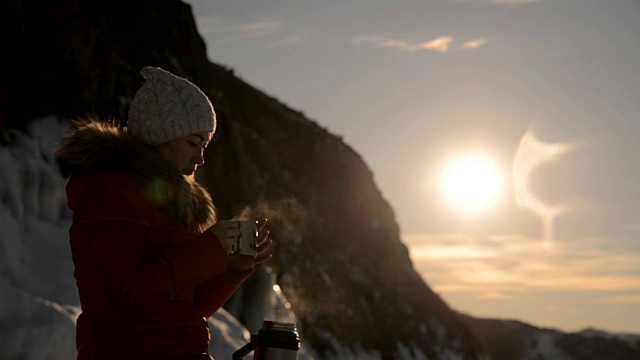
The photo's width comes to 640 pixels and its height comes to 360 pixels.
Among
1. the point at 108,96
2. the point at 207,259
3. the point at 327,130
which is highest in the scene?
the point at 327,130


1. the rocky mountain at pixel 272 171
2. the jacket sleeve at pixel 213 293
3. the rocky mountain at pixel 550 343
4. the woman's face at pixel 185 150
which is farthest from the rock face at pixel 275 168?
the rocky mountain at pixel 550 343

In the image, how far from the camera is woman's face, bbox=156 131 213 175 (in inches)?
127

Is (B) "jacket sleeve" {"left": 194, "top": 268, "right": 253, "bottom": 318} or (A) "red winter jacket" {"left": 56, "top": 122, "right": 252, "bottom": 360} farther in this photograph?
(B) "jacket sleeve" {"left": 194, "top": 268, "right": 253, "bottom": 318}

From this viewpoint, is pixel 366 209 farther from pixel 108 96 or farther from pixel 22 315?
pixel 22 315

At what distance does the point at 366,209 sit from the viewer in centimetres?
4375

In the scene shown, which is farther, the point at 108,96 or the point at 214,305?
the point at 108,96

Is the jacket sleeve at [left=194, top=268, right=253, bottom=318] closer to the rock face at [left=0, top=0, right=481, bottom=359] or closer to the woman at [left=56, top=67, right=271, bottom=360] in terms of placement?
the woman at [left=56, top=67, right=271, bottom=360]

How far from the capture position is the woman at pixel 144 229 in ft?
9.12

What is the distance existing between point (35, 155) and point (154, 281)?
11142 mm

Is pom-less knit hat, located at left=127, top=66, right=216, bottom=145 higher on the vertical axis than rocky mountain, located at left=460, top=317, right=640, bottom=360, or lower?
higher

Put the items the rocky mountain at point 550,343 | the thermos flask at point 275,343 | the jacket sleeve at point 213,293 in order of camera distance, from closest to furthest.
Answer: the thermos flask at point 275,343 < the jacket sleeve at point 213,293 < the rocky mountain at point 550,343

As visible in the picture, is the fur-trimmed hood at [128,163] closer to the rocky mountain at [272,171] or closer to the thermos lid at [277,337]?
the thermos lid at [277,337]

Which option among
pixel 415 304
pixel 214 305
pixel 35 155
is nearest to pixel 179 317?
pixel 214 305

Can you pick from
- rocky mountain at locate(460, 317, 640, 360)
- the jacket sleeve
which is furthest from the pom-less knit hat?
rocky mountain at locate(460, 317, 640, 360)
